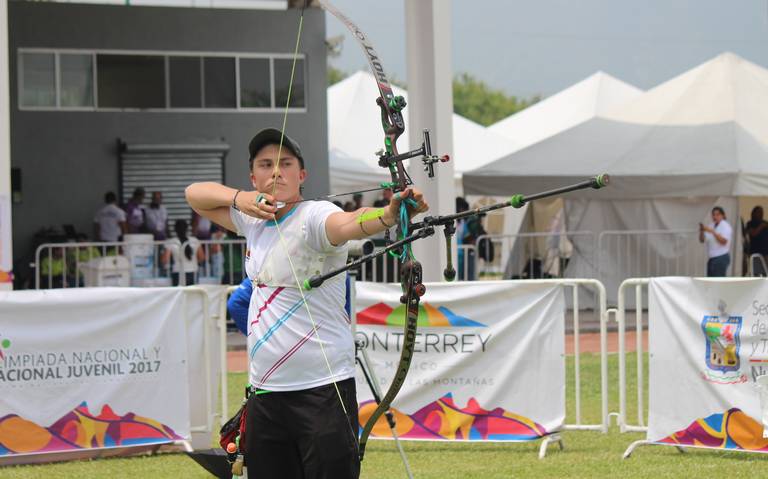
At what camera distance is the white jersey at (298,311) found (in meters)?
4.24

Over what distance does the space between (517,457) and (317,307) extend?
4.38 m

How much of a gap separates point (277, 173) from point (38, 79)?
68.3 ft

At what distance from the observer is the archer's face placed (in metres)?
4.31

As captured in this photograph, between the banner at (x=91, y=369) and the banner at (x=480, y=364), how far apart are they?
146 centimetres

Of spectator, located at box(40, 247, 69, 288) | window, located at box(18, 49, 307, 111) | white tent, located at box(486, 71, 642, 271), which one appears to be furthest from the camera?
white tent, located at box(486, 71, 642, 271)

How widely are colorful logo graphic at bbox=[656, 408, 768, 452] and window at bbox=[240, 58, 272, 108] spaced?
18.5 m

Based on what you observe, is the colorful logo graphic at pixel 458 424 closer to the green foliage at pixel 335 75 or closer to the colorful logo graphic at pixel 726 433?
the colorful logo graphic at pixel 726 433

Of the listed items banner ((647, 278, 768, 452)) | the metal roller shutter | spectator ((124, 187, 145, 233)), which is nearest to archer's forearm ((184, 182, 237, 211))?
banner ((647, 278, 768, 452))

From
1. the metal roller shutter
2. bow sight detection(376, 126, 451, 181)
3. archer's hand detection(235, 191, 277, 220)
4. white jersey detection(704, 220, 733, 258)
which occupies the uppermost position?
the metal roller shutter

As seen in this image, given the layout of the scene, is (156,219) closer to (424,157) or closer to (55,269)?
(55,269)

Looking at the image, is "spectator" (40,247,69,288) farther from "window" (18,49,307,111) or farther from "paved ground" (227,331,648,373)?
"window" (18,49,307,111)

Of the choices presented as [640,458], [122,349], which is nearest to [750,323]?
[640,458]

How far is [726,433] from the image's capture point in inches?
313

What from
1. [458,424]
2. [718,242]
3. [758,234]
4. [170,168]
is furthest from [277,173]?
[170,168]
